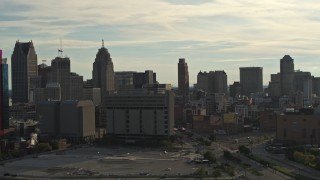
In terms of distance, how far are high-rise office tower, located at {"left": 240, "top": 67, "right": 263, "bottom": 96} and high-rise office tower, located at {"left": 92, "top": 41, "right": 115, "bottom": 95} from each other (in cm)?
5450

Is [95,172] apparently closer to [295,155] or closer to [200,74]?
[295,155]

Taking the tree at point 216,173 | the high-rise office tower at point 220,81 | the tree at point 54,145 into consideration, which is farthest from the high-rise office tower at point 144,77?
the tree at point 216,173

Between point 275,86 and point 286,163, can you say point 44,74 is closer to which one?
point 275,86

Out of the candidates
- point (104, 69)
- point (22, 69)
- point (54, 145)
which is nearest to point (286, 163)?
point (54, 145)

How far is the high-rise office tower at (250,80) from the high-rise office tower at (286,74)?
1369 cm

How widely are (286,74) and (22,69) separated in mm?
77823

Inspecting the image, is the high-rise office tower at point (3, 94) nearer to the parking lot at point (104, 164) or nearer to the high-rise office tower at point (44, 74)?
the parking lot at point (104, 164)

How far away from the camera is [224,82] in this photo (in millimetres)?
170375

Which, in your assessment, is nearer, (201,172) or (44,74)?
(201,172)

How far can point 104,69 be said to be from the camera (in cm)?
14525

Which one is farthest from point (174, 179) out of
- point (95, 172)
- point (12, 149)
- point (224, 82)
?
point (224, 82)

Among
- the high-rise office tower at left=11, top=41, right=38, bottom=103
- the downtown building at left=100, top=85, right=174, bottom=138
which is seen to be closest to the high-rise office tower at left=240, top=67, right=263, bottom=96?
the high-rise office tower at left=11, top=41, right=38, bottom=103

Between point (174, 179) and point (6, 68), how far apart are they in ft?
96.6

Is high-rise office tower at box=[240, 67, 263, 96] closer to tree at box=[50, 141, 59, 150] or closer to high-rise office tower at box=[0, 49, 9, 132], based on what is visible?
tree at box=[50, 141, 59, 150]
